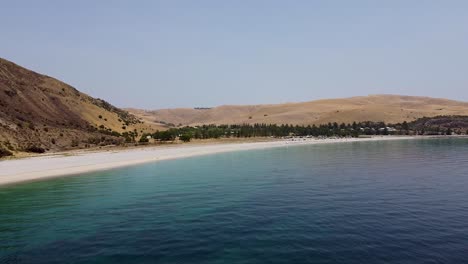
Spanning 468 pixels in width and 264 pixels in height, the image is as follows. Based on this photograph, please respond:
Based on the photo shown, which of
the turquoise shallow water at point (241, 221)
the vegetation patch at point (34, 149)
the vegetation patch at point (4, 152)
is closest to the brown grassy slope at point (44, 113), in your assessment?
the vegetation patch at point (34, 149)

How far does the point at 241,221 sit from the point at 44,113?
103181 mm

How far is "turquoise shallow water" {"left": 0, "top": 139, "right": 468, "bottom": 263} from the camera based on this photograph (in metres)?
20.3

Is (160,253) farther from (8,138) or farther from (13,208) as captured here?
(8,138)

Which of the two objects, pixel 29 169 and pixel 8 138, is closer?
pixel 29 169

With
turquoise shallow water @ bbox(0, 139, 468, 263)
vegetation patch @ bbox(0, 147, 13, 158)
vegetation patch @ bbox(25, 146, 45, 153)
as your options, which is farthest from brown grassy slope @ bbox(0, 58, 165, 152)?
turquoise shallow water @ bbox(0, 139, 468, 263)

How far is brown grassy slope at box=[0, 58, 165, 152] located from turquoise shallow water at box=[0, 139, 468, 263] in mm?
48894

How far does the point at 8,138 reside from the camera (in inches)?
3233

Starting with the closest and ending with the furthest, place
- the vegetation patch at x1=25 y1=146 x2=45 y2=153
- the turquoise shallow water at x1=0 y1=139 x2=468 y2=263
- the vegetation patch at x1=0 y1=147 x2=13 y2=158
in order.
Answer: the turquoise shallow water at x1=0 y1=139 x2=468 y2=263 → the vegetation patch at x1=0 y1=147 x2=13 y2=158 → the vegetation patch at x1=25 y1=146 x2=45 y2=153

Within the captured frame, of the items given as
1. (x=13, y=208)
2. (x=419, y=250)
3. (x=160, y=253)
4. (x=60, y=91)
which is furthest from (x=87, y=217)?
(x=60, y=91)

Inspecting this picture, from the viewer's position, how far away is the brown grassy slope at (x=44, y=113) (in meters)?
89.5

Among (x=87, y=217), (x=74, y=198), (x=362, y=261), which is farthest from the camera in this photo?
(x=74, y=198)

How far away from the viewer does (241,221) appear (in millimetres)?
27375

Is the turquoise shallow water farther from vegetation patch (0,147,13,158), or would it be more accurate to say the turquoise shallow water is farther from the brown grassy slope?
the brown grassy slope

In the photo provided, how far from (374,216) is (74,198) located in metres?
28.3
